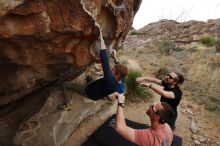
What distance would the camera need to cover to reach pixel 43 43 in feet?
13.2

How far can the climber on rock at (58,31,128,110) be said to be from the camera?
398 centimetres

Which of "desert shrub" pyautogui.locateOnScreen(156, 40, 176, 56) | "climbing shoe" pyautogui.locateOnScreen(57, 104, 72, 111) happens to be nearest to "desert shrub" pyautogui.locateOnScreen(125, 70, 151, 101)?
"climbing shoe" pyautogui.locateOnScreen(57, 104, 72, 111)

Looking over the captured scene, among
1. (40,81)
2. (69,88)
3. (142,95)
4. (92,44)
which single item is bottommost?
(142,95)

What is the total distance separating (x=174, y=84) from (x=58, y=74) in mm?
1852

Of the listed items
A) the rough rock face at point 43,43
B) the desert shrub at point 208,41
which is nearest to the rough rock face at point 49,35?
the rough rock face at point 43,43

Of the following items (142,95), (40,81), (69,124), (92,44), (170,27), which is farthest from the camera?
(170,27)

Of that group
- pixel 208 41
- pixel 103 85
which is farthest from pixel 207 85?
pixel 103 85

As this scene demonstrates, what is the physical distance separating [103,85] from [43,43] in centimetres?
109

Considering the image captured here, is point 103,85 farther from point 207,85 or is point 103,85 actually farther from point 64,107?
point 207,85

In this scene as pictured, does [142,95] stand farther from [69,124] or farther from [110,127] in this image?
[69,124]

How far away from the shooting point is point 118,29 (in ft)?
16.3

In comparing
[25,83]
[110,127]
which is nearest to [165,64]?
[110,127]

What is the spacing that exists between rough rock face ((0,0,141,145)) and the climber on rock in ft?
0.82

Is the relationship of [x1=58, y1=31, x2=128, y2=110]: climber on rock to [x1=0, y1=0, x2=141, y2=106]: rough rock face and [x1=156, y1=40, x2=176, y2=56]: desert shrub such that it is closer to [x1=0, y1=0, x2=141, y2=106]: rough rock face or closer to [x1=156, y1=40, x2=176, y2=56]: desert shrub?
[x1=0, y1=0, x2=141, y2=106]: rough rock face
